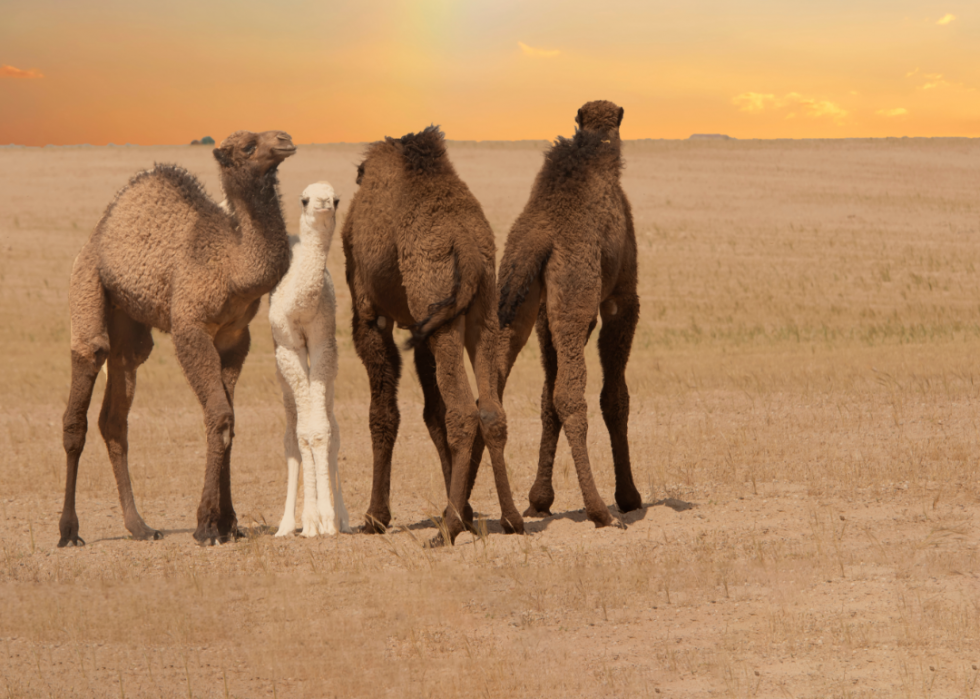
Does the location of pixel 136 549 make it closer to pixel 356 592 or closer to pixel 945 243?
pixel 356 592

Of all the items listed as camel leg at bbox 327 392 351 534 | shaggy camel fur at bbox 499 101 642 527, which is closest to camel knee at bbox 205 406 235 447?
camel leg at bbox 327 392 351 534

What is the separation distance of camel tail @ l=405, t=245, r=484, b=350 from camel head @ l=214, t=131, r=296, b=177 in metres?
2.06

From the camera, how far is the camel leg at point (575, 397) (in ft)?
29.0

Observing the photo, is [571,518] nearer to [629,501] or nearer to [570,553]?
[629,501]

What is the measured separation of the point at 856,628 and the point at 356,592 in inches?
135

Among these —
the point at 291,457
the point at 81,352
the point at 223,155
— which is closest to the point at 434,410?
the point at 291,457

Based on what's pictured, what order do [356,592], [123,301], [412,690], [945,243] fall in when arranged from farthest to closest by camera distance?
[945,243] < [123,301] < [356,592] < [412,690]

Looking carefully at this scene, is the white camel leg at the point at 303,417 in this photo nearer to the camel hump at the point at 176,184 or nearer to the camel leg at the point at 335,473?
the camel leg at the point at 335,473

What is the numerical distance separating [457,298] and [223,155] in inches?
105

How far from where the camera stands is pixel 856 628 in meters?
6.68

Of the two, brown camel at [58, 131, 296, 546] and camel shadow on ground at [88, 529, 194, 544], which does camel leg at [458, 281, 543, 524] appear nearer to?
brown camel at [58, 131, 296, 546]

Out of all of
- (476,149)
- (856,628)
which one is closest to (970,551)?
(856,628)

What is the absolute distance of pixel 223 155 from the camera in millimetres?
9375

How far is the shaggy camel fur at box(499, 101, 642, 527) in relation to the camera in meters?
8.99
